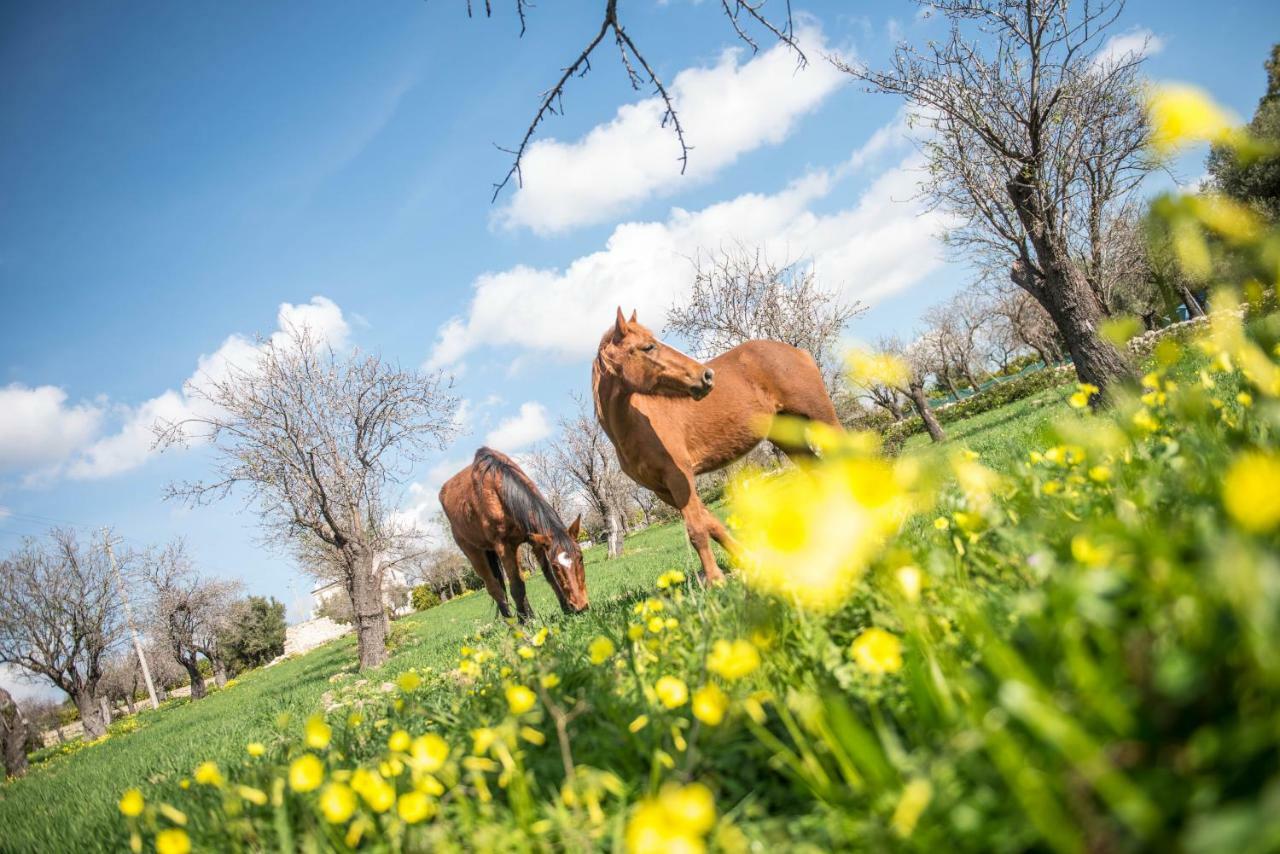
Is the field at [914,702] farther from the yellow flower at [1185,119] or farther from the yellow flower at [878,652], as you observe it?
the yellow flower at [1185,119]

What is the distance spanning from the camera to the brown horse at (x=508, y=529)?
25.3 feet

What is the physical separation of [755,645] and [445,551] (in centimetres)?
8113

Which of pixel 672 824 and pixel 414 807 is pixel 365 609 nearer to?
pixel 414 807

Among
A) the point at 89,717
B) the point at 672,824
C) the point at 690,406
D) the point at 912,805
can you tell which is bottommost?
the point at 89,717

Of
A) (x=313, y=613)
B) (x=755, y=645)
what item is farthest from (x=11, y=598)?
(x=313, y=613)

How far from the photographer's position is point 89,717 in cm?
2653

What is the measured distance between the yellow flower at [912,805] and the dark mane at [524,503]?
23.2ft

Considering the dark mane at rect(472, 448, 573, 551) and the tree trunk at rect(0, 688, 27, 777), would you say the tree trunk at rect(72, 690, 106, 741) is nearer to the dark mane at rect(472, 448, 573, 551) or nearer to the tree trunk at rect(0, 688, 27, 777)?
the tree trunk at rect(0, 688, 27, 777)

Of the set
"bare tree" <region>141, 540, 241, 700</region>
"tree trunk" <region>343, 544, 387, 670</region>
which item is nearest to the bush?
"bare tree" <region>141, 540, 241, 700</region>

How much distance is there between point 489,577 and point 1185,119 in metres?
10.0

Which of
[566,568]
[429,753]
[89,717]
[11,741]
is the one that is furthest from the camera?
[89,717]

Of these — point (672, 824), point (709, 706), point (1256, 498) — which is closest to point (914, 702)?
point (709, 706)

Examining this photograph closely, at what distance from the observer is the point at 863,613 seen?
2.30 m

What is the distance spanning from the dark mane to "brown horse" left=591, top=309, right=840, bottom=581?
2575 millimetres
